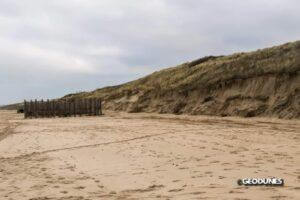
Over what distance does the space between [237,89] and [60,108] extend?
1619 centimetres

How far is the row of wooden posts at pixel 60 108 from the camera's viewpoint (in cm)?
4047

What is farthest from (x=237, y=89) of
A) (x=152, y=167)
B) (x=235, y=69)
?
(x=152, y=167)

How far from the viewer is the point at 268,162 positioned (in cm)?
979

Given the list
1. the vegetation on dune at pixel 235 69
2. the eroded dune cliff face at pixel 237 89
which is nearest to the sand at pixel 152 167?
the eroded dune cliff face at pixel 237 89

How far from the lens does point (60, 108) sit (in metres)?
40.8

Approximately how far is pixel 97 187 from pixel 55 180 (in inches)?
48.7

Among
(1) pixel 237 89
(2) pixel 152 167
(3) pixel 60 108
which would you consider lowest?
(2) pixel 152 167

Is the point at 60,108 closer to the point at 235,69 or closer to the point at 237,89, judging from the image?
the point at 235,69

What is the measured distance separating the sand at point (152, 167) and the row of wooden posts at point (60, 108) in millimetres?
23778

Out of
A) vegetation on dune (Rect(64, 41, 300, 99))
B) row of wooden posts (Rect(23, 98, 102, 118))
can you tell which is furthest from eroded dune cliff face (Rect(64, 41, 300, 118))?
row of wooden posts (Rect(23, 98, 102, 118))

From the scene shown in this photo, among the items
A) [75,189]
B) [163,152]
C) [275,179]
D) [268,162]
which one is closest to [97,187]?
[75,189]

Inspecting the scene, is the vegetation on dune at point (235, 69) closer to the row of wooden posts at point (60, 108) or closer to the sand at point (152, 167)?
the row of wooden posts at point (60, 108)

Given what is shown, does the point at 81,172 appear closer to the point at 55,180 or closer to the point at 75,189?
the point at 55,180

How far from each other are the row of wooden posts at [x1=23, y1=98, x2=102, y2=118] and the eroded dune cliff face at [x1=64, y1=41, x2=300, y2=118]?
2944 mm
